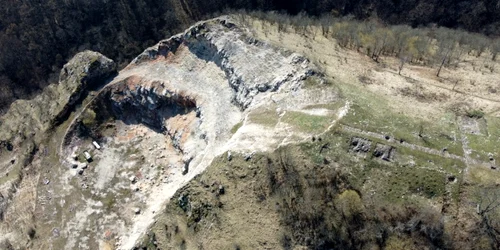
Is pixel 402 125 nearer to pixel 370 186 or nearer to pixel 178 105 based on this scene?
pixel 370 186

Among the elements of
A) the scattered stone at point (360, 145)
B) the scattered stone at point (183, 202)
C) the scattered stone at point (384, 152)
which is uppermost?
the scattered stone at point (360, 145)

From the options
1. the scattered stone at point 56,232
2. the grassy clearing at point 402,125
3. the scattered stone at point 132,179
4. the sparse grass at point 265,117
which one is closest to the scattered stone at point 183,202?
the sparse grass at point 265,117

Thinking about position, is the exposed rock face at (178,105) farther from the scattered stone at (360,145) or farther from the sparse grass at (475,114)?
the sparse grass at (475,114)

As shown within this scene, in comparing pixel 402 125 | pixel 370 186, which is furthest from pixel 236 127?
pixel 402 125

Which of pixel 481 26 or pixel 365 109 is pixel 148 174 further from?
pixel 481 26

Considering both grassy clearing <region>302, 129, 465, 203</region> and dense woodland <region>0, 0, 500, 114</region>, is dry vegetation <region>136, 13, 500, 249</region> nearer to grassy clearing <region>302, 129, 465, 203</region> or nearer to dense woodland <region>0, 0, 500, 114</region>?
grassy clearing <region>302, 129, 465, 203</region>

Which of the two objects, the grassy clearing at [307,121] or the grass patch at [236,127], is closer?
the grassy clearing at [307,121]

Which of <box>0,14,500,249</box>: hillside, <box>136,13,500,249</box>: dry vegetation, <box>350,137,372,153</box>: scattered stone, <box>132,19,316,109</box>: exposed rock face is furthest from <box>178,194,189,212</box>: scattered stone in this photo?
<box>350,137,372,153</box>: scattered stone
